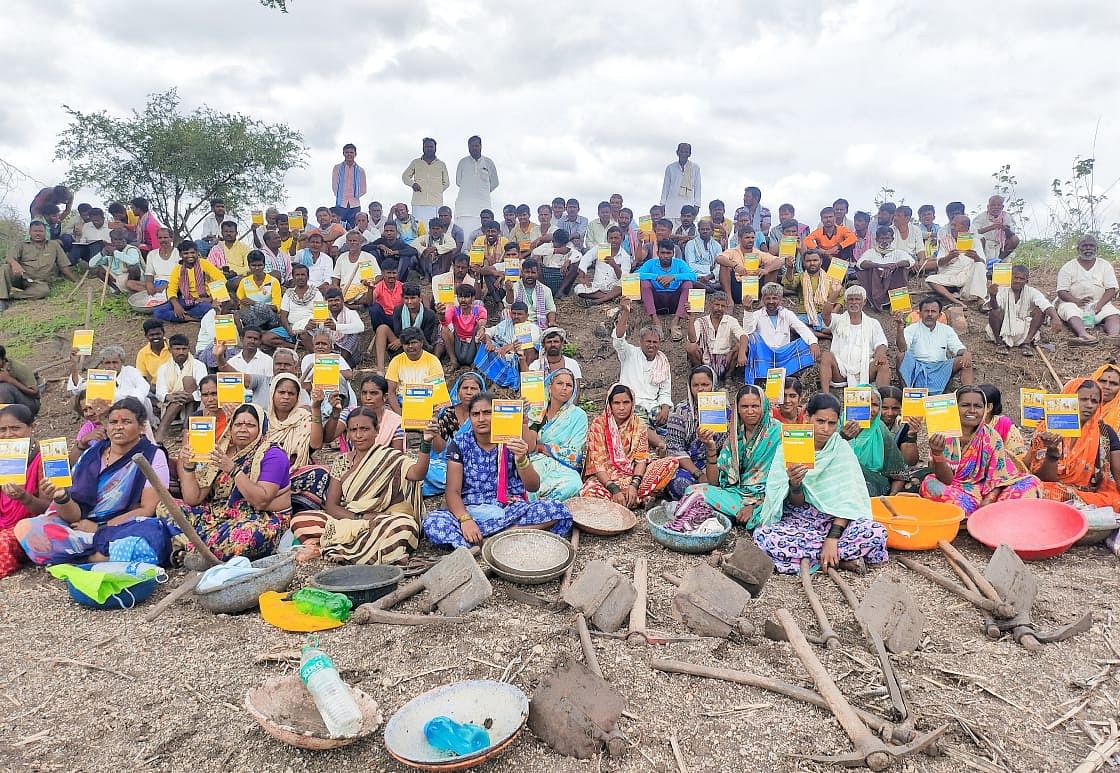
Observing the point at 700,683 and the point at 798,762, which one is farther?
the point at 700,683

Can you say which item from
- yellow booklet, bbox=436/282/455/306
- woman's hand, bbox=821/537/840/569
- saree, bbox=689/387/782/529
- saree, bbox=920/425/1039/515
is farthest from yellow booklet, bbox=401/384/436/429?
saree, bbox=920/425/1039/515

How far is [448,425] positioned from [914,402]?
148 inches

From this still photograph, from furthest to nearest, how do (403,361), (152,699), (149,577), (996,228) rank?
(996,228)
(403,361)
(149,577)
(152,699)

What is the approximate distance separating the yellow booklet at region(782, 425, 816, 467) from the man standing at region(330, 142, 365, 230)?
33.2 feet

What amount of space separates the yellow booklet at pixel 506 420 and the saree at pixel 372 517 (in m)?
0.89

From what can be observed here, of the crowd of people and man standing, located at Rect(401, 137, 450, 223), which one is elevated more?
man standing, located at Rect(401, 137, 450, 223)

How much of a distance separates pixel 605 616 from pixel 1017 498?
3537 mm

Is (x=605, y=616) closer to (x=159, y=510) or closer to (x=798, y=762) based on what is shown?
(x=798, y=762)

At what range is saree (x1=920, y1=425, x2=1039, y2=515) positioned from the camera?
201 inches

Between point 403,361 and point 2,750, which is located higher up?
point 403,361

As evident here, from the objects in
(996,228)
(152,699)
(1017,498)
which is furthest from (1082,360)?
(152,699)

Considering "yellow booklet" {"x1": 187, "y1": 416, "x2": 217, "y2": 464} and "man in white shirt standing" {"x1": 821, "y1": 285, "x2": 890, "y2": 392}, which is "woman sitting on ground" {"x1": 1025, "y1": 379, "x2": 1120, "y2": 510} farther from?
"yellow booklet" {"x1": 187, "y1": 416, "x2": 217, "y2": 464}

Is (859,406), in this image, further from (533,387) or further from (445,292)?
(445,292)

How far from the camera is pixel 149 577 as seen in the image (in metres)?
4.13
